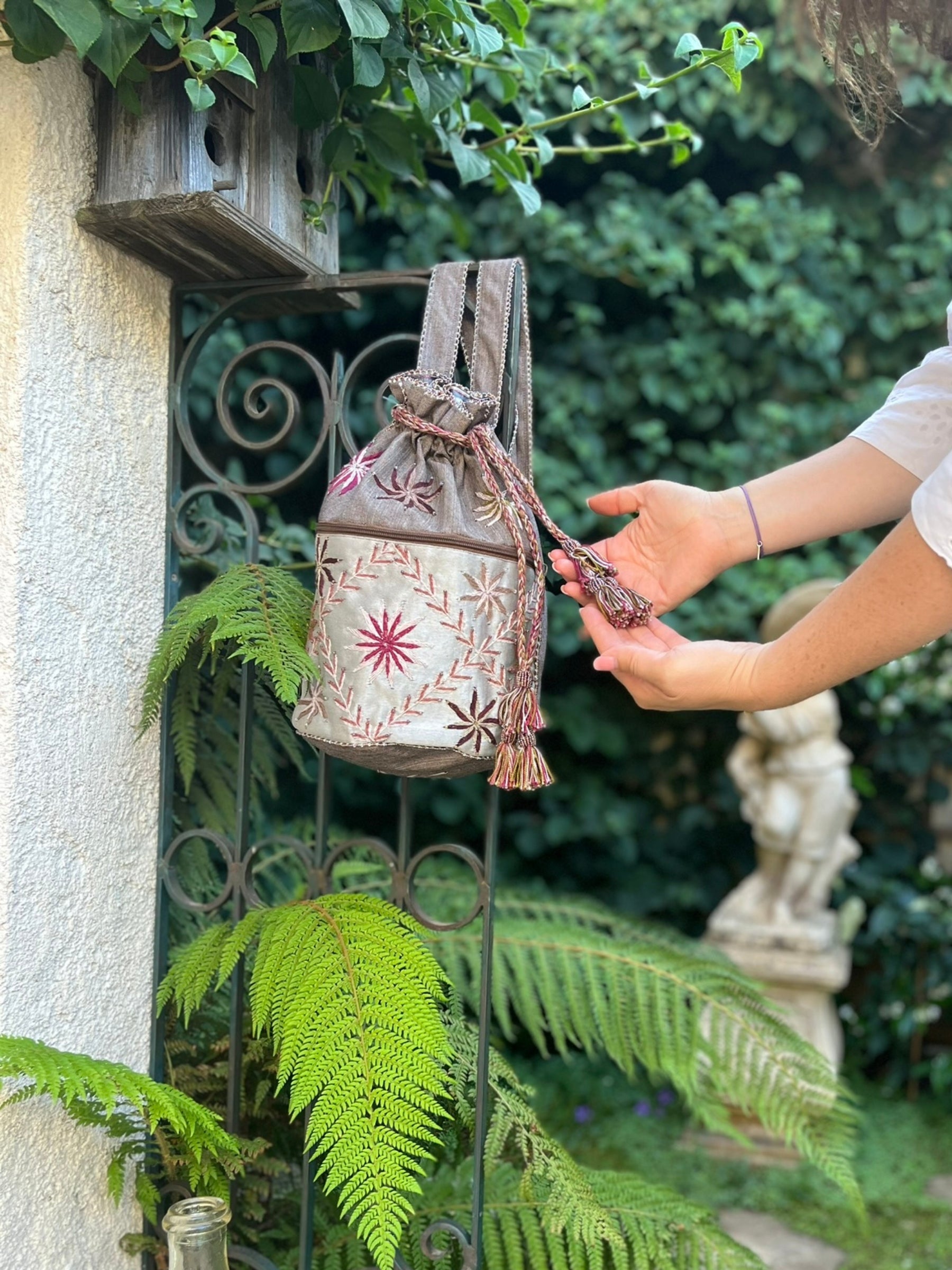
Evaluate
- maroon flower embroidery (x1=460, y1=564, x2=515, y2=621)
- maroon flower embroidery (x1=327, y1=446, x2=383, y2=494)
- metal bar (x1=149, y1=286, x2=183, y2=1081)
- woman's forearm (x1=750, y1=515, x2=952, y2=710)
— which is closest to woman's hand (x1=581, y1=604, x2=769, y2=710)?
woman's forearm (x1=750, y1=515, x2=952, y2=710)

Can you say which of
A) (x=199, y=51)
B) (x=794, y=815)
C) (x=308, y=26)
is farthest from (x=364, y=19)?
(x=794, y=815)

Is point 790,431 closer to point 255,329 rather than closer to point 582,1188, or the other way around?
point 255,329

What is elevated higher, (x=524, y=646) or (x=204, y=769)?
(x=524, y=646)

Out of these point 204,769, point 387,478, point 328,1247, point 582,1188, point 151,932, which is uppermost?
point 387,478

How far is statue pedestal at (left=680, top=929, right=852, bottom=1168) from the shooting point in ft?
11.0

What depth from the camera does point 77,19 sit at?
1148 millimetres

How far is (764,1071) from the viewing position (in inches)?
75.4

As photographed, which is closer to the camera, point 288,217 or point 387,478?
point 387,478

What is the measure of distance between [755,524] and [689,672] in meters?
0.26

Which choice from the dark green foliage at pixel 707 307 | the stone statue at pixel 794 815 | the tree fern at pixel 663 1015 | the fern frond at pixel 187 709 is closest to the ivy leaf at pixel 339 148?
the fern frond at pixel 187 709

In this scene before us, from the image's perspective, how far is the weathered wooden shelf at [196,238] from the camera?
1.34 meters

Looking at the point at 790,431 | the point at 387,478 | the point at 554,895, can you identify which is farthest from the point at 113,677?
the point at 790,431

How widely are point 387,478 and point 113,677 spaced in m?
0.47

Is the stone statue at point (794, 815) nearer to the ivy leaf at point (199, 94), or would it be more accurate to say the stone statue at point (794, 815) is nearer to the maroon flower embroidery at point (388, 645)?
the maroon flower embroidery at point (388, 645)
